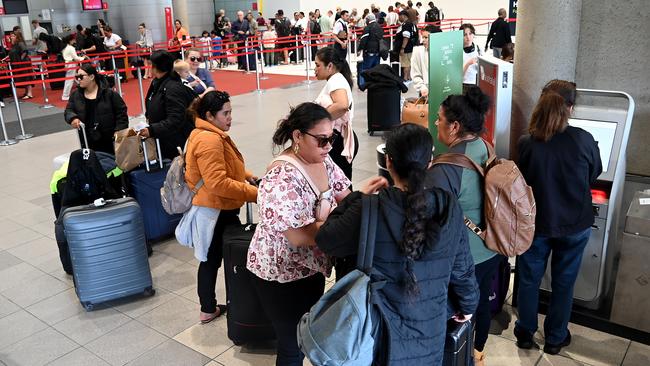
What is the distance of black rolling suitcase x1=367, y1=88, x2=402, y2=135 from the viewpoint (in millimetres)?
8648

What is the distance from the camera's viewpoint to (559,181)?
3.06 meters

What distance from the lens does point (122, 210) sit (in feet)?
13.6

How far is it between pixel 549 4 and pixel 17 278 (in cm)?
466

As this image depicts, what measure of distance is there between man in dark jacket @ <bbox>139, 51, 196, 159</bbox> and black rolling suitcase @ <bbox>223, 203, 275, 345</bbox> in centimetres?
184

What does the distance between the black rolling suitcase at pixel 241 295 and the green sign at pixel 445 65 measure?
183cm

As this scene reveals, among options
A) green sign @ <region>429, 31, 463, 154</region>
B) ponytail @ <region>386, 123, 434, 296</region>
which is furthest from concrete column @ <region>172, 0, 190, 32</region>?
ponytail @ <region>386, 123, 434, 296</region>

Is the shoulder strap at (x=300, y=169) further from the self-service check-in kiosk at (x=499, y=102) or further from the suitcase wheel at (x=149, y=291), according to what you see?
the suitcase wheel at (x=149, y=291)

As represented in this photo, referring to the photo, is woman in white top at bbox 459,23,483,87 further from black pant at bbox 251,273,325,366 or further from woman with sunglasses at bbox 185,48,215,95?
black pant at bbox 251,273,325,366

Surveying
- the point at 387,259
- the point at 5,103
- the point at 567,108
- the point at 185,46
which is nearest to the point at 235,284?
the point at 387,259

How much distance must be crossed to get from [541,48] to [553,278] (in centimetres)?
162

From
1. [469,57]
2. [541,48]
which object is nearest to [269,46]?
[469,57]

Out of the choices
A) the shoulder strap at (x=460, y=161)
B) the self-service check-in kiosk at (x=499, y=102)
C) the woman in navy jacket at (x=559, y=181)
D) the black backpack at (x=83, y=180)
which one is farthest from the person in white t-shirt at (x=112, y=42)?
the shoulder strap at (x=460, y=161)

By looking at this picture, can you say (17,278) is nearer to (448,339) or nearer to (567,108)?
(448,339)

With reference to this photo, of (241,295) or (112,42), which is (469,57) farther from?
(112,42)
